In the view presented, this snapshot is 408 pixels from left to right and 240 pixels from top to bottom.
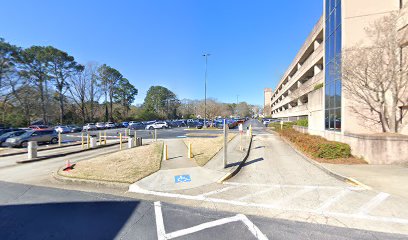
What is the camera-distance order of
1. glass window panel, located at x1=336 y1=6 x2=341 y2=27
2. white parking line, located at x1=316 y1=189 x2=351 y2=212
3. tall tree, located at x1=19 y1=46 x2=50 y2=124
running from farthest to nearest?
1. tall tree, located at x1=19 y1=46 x2=50 y2=124
2. glass window panel, located at x1=336 y1=6 x2=341 y2=27
3. white parking line, located at x1=316 y1=189 x2=351 y2=212

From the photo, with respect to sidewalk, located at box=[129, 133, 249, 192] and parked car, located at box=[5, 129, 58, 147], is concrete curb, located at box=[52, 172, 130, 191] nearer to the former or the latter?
sidewalk, located at box=[129, 133, 249, 192]

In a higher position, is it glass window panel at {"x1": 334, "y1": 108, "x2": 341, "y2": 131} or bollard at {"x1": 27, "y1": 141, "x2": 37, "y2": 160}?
glass window panel at {"x1": 334, "y1": 108, "x2": 341, "y2": 131}

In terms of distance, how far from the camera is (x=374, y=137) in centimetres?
827

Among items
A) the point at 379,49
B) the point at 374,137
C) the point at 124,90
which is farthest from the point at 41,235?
the point at 124,90

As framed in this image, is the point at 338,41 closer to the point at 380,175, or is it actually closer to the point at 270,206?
the point at 380,175

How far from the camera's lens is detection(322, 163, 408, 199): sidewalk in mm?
5391

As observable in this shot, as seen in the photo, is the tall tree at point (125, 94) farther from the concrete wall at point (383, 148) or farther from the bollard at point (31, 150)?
the concrete wall at point (383, 148)

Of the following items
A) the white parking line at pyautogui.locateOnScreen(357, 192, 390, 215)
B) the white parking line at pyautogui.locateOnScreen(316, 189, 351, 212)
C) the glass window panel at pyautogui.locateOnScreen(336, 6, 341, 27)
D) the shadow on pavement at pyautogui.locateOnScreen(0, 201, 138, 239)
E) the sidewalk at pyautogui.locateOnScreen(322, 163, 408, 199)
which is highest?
the glass window panel at pyautogui.locateOnScreen(336, 6, 341, 27)

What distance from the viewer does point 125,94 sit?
222 feet

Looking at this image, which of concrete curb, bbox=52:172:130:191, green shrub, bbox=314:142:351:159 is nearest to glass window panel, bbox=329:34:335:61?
green shrub, bbox=314:142:351:159

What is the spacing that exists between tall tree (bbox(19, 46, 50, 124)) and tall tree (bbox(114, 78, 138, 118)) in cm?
2045

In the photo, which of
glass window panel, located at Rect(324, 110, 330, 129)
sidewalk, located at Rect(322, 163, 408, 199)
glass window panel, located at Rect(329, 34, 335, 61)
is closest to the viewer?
sidewalk, located at Rect(322, 163, 408, 199)

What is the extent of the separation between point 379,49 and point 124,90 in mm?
68630

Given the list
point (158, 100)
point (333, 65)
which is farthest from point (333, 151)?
point (158, 100)
